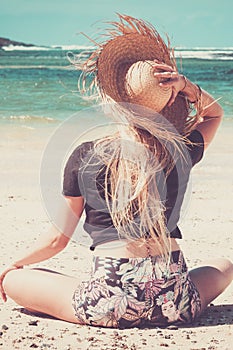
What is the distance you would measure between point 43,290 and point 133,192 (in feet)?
2.35

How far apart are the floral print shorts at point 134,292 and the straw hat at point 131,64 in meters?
0.70

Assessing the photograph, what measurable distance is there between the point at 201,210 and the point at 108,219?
3.01 m

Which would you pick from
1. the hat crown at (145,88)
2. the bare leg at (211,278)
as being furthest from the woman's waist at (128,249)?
the hat crown at (145,88)

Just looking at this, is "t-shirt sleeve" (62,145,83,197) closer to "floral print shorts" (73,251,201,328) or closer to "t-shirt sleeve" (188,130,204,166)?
"floral print shorts" (73,251,201,328)

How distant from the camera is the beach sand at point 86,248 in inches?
127

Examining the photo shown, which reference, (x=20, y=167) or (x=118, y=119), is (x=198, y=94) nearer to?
(x=118, y=119)

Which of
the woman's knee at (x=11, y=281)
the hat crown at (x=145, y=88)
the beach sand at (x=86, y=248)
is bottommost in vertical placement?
the beach sand at (x=86, y=248)

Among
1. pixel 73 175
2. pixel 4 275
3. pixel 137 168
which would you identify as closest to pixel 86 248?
pixel 4 275

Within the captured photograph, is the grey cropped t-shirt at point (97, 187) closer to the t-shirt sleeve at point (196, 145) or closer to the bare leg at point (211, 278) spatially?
the t-shirt sleeve at point (196, 145)

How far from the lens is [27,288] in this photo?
3.49 metres

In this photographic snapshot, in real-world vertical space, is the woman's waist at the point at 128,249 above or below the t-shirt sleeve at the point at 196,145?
below

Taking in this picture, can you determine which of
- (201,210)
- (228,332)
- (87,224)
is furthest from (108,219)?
(201,210)

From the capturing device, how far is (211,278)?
362cm

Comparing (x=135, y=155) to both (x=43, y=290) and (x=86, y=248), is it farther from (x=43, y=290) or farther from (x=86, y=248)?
(x=86, y=248)
